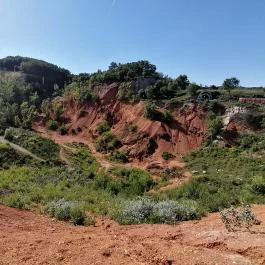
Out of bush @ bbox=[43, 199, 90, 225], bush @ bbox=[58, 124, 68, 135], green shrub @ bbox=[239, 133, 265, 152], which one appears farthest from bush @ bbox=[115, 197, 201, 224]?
bush @ bbox=[58, 124, 68, 135]

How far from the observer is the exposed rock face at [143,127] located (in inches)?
1637

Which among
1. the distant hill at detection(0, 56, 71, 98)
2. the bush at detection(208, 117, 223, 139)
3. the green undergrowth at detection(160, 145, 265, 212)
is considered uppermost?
the distant hill at detection(0, 56, 71, 98)

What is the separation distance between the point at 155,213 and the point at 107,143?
108ft

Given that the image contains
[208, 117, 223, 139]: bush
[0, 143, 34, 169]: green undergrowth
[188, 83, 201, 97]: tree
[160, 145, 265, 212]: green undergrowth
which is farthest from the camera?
[188, 83, 201, 97]: tree

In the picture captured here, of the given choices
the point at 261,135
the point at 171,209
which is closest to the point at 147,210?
the point at 171,209

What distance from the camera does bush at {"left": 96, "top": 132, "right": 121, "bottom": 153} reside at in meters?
43.5

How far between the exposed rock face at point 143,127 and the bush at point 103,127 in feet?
2.43

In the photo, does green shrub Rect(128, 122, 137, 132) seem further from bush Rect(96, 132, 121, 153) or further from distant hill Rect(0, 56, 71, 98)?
distant hill Rect(0, 56, 71, 98)

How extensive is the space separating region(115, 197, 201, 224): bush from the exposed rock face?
89.3 ft

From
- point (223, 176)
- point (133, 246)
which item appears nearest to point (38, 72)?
point (223, 176)

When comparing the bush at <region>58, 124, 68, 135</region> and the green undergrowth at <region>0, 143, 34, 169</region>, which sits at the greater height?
the bush at <region>58, 124, 68, 135</region>

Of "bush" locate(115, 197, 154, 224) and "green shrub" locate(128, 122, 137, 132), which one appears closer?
"bush" locate(115, 197, 154, 224)

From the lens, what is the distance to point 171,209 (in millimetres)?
12086

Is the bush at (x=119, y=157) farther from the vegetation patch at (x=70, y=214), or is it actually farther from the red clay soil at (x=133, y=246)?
the red clay soil at (x=133, y=246)
